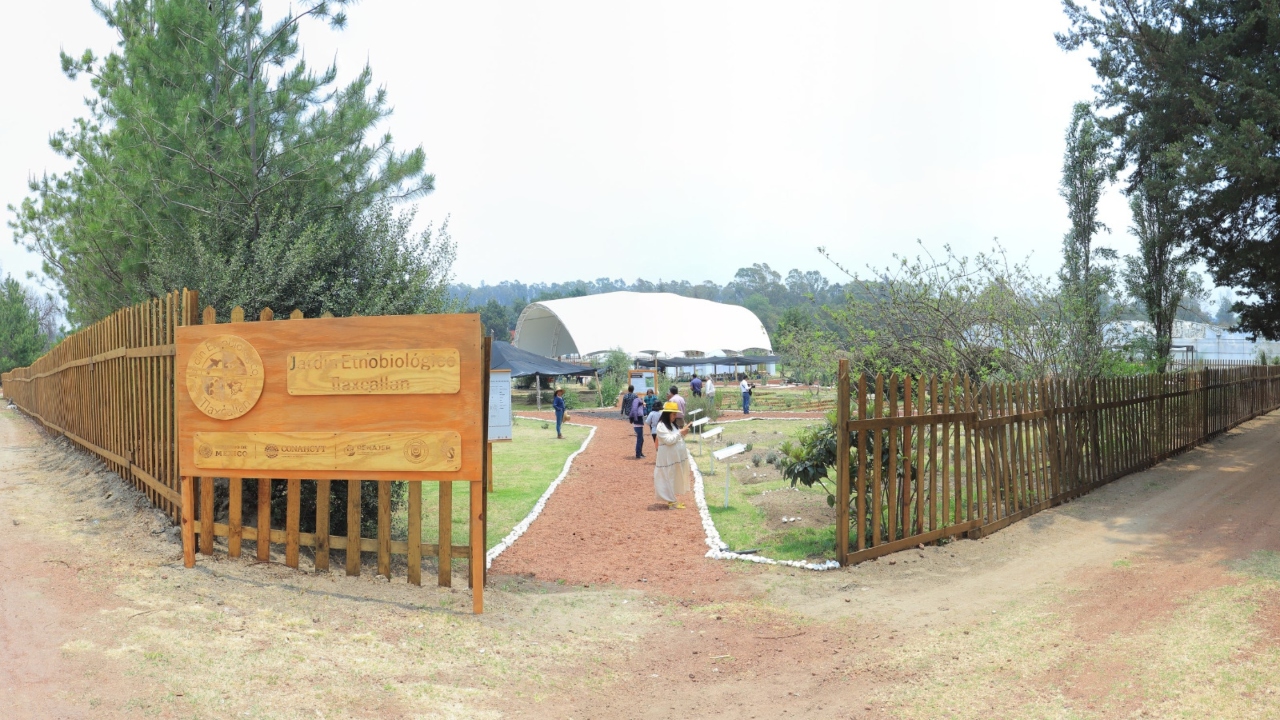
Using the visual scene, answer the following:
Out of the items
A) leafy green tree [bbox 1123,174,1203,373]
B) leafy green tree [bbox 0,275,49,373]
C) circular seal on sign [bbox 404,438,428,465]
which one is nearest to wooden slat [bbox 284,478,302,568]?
circular seal on sign [bbox 404,438,428,465]

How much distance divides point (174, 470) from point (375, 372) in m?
2.20

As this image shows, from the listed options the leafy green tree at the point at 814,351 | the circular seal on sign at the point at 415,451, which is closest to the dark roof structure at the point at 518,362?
the leafy green tree at the point at 814,351

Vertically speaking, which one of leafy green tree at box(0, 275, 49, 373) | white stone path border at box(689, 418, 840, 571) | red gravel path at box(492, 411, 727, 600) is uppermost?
leafy green tree at box(0, 275, 49, 373)

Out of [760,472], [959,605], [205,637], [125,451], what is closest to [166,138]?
[125,451]

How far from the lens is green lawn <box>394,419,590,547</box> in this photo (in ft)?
31.7

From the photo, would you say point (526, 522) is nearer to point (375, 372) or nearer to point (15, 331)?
point (375, 372)

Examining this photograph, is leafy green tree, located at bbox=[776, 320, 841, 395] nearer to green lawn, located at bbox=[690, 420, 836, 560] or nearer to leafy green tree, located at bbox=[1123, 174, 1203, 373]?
green lawn, located at bbox=[690, 420, 836, 560]

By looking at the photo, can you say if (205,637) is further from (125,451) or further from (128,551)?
(125,451)

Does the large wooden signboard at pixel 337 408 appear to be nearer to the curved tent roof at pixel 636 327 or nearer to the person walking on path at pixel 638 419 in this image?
the person walking on path at pixel 638 419

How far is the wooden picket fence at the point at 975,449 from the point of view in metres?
7.91

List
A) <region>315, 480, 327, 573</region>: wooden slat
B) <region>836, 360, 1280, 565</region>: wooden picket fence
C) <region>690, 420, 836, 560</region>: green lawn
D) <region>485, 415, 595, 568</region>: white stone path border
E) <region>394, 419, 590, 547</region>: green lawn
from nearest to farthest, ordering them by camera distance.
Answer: <region>315, 480, 327, 573</region>: wooden slat
<region>836, 360, 1280, 565</region>: wooden picket fence
<region>485, 415, 595, 568</region>: white stone path border
<region>690, 420, 836, 560</region>: green lawn
<region>394, 419, 590, 547</region>: green lawn

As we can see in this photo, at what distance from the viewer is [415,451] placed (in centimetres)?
600

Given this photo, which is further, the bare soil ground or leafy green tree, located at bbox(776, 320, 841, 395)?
leafy green tree, located at bbox(776, 320, 841, 395)

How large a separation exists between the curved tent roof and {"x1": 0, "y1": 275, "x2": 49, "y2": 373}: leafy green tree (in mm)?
33220
